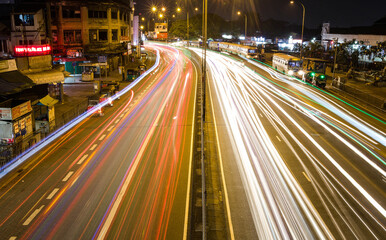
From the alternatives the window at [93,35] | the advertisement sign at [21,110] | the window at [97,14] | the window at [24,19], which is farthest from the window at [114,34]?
the advertisement sign at [21,110]

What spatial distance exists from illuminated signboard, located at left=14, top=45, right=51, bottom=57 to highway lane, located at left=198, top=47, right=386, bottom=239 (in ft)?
52.8

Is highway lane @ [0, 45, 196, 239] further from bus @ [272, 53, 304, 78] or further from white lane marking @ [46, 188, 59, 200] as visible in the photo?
bus @ [272, 53, 304, 78]

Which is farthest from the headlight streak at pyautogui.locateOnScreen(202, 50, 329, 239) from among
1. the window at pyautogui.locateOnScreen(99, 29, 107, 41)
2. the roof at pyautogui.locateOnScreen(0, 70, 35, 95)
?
the window at pyautogui.locateOnScreen(99, 29, 107, 41)

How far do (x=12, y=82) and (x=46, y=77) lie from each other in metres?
5.35

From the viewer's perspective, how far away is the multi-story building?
4369cm

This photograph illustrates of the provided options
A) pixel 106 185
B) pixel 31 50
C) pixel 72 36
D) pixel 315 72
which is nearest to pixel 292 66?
pixel 315 72

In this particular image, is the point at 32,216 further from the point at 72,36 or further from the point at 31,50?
the point at 72,36

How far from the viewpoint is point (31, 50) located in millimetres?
26500

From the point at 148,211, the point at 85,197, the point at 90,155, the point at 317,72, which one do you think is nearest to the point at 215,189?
the point at 148,211

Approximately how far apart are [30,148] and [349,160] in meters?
17.3

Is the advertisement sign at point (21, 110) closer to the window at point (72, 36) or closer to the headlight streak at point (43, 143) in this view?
the headlight streak at point (43, 143)

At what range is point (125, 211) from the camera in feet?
37.5

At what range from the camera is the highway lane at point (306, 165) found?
35.6 ft

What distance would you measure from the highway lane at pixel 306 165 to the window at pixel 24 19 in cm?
2279
